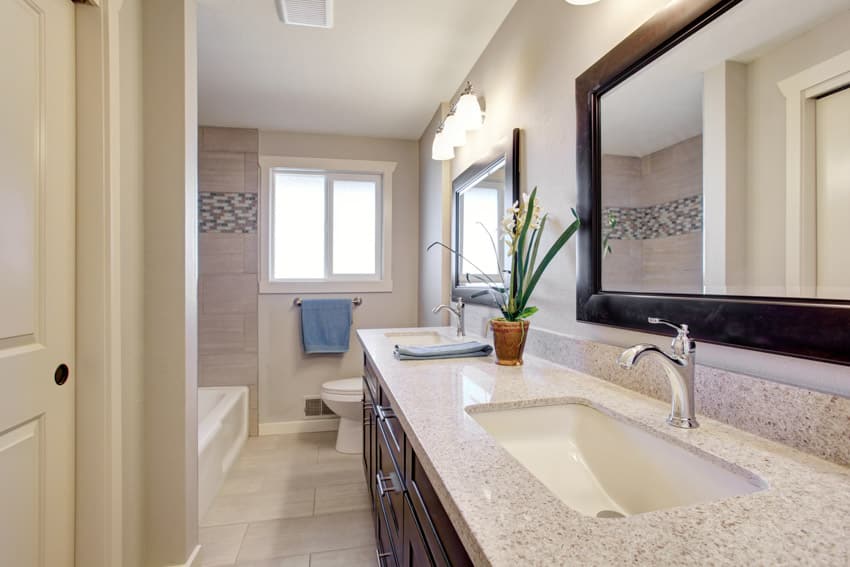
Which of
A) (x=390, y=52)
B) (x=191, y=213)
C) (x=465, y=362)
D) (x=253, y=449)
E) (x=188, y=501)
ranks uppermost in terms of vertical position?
(x=390, y=52)

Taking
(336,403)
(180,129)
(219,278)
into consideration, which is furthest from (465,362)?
(219,278)

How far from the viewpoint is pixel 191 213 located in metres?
1.52

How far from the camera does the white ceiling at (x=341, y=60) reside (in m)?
1.69

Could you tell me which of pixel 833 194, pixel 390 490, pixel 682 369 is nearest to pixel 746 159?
pixel 833 194

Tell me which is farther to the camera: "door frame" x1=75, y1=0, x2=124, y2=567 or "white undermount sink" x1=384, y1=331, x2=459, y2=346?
"white undermount sink" x1=384, y1=331, x2=459, y2=346

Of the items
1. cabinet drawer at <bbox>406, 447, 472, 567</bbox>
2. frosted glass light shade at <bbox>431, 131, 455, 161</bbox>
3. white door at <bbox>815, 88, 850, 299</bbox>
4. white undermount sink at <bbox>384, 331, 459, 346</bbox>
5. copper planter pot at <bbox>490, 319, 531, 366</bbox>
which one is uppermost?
frosted glass light shade at <bbox>431, 131, 455, 161</bbox>

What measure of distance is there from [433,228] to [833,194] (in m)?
2.25

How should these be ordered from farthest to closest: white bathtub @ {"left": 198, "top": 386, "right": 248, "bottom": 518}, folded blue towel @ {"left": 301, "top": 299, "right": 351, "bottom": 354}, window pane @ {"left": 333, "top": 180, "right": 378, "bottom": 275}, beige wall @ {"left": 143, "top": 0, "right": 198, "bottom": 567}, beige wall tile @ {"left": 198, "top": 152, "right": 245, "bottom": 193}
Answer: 1. window pane @ {"left": 333, "top": 180, "right": 378, "bottom": 275}
2. folded blue towel @ {"left": 301, "top": 299, "right": 351, "bottom": 354}
3. beige wall tile @ {"left": 198, "top": 152, "right": 245, "bottom": 193}
4. white bathtub @ {"left": 198, "top": 386, "right": 248, "bottom": 518}
5. beige wall @ {"left": 143, "top": 0, "right": 198, "bottom": 567}

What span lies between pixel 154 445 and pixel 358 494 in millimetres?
1083

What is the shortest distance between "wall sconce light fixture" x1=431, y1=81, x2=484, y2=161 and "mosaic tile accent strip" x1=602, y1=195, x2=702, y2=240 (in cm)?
99

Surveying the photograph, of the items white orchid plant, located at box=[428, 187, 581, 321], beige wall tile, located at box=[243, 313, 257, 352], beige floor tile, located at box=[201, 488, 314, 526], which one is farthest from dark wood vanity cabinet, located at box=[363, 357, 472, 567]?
beige wall tile, located at box=[243, 313, 257, 352]

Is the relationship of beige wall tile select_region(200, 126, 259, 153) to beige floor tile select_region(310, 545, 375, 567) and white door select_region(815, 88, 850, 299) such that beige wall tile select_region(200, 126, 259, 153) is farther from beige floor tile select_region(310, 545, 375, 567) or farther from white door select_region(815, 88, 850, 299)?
white door select_region(815, 88, 850, 299)

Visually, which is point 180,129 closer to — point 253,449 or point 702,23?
point 702,23

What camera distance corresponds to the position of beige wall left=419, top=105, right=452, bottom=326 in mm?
2520
